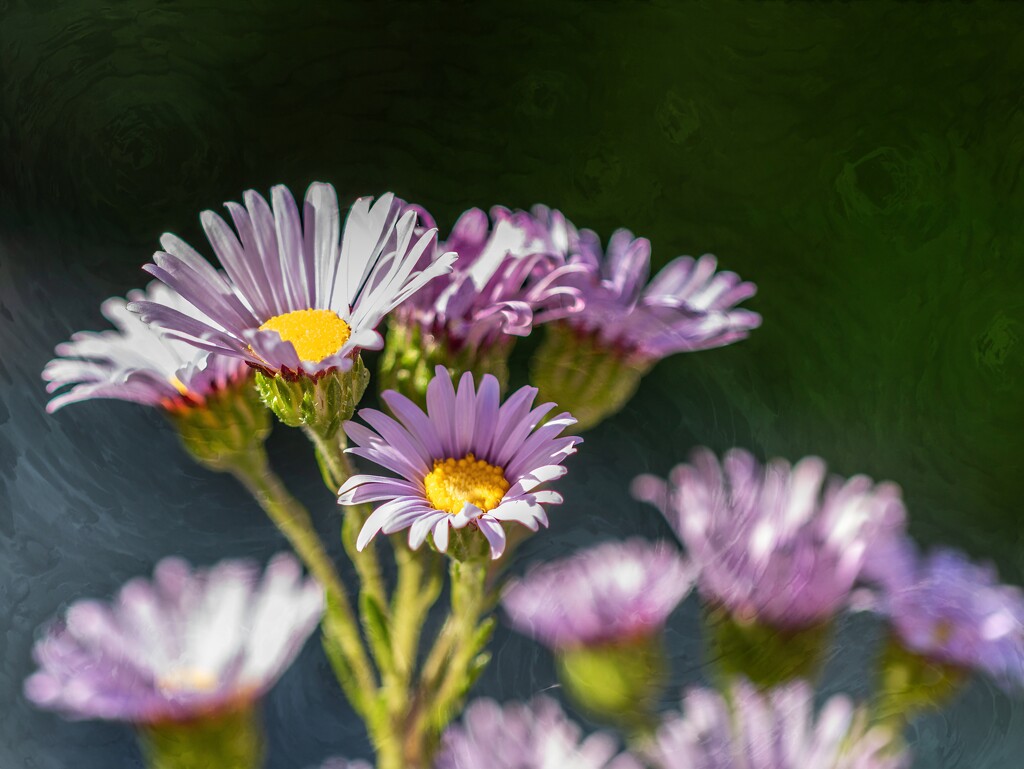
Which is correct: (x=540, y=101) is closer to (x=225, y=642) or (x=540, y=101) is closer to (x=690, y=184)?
(x=690, y=184)

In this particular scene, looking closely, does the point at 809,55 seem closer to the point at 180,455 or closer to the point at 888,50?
the point at 888,50

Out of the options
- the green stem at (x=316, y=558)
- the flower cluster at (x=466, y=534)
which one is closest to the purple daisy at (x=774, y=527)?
the flower cluster at (x=466, y=534)

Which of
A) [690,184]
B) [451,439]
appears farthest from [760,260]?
[451,439]

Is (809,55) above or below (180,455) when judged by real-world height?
above

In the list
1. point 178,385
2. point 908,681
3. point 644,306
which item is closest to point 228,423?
point 178,385

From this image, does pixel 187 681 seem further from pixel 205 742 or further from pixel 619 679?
pixel 619 679
